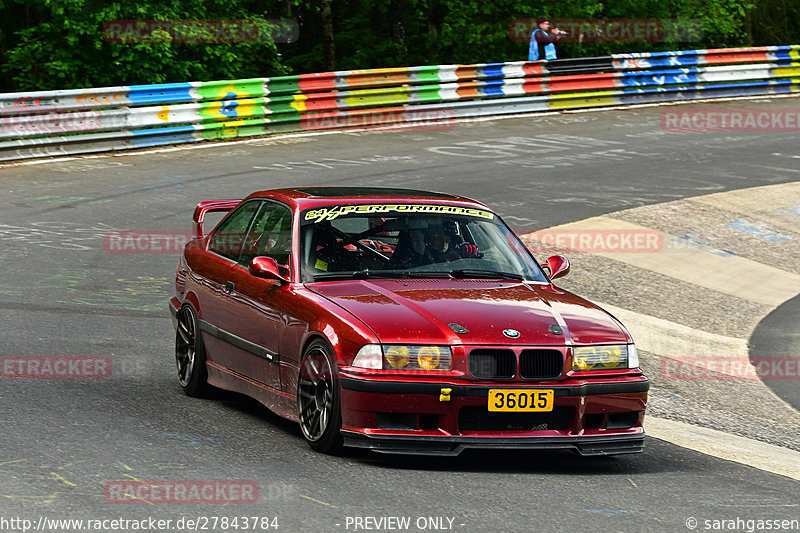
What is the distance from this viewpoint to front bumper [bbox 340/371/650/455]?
6500 millimetres

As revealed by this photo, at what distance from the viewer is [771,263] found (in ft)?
52.4

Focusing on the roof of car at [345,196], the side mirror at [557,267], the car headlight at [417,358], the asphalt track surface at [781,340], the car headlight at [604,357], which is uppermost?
the roof of car at [345,196]

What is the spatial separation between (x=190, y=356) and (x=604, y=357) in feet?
9.70

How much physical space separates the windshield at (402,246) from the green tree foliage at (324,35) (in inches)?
672

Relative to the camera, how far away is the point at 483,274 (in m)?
7.71

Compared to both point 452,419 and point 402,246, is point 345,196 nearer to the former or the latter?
point 402,246

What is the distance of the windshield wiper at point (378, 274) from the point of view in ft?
24.5

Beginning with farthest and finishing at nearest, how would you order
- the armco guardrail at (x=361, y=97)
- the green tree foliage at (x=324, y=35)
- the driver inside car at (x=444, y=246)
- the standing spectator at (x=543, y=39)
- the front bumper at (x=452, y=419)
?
the standing spectator at (x=543, y=39) → the green tree foliage at (x=324, y=35) → the armco guardrail at (x=361, y=97) → the driver inside car at (x=444, y=246) → the front bumper at (x=452, y=419)

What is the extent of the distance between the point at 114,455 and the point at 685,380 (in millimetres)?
5539

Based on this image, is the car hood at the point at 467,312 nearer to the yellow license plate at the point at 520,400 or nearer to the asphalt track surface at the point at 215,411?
the yellow license plate at the point at 520,400

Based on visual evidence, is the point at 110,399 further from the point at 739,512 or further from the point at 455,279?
the point at 739,512

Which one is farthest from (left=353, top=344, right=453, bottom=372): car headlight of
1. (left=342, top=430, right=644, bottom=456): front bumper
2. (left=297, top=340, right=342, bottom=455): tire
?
(left=342, top=430, right=644, bottom=456): front bumper

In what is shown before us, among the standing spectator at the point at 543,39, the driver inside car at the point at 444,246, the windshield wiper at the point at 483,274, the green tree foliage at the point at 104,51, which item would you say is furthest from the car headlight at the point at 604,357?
the standing spectator at the point at 543,39

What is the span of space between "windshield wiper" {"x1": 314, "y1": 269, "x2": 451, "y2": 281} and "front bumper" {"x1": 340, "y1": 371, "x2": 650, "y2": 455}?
3.33 feet
